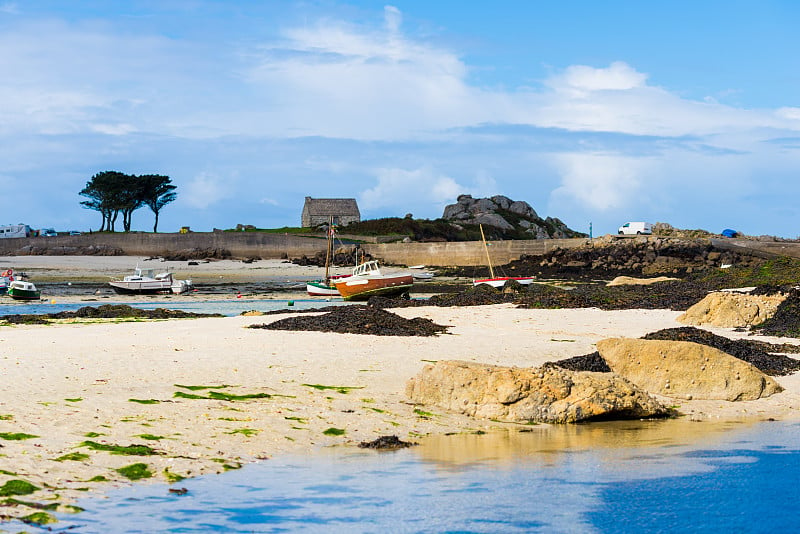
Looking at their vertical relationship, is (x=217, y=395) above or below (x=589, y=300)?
below

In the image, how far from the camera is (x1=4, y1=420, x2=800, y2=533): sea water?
7.91 meters

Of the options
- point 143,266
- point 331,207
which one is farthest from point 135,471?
point 331,207

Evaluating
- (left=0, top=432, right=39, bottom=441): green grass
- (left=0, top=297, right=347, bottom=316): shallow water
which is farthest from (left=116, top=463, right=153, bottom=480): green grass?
(left=0, top=297, right=347, bottom=316): shallow water

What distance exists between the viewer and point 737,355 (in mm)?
16359

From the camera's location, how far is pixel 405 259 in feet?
270

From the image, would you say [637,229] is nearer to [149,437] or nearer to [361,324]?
[361,324]

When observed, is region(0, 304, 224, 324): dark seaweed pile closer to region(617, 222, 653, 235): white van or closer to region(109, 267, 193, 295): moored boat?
region(109, 267, 193, 295): moored boat

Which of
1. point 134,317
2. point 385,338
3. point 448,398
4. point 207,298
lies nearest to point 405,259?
point 207,298

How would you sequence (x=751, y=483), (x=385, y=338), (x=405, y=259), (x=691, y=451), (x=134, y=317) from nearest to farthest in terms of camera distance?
(x=751, y=483) < (x=691, y=451) < (x=385, y=338) < (x=134, y=317) < (x=405, y=259)

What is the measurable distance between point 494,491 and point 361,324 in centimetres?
1203

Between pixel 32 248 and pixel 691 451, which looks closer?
pixel 691 451

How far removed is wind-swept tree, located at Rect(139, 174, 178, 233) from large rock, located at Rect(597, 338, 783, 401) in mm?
108146

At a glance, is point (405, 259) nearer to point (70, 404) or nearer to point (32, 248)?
point (32, 248)

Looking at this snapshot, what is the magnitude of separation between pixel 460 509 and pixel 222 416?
4174 millimetres
